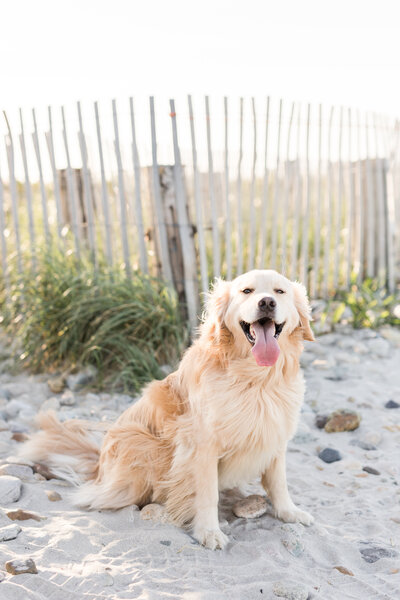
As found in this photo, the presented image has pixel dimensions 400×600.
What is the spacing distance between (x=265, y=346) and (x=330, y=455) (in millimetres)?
1503

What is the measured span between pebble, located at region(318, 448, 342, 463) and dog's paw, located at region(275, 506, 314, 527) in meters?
0.80

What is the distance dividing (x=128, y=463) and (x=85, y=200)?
3.49 m

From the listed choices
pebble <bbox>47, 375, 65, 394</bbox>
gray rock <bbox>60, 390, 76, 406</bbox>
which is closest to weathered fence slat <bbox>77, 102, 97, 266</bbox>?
pebble <bbox>47, 375, 65, 394</bbox>

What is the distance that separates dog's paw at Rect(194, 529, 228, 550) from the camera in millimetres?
2672

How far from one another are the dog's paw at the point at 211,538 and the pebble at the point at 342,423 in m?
1.61

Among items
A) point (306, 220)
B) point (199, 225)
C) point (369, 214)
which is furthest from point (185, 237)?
point (369, 214)

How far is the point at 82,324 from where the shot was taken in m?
4.99

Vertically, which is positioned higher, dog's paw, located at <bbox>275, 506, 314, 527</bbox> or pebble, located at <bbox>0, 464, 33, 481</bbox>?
pebble, located at <bbox>0, 464, 33, 481</bbox>

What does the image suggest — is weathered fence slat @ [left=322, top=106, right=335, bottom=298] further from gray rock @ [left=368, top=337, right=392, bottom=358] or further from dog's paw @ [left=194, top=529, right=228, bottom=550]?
dog's paw @ [left=194, top=529, right=228, bottom=550]

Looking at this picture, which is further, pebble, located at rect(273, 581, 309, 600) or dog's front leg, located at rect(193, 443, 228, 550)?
dog's front leg, located at rect(193, 443, 228, 550)

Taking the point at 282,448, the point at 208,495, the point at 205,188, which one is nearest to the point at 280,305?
the point at 282,448

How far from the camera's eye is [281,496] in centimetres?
296

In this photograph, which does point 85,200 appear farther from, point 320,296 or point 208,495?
point 208,495

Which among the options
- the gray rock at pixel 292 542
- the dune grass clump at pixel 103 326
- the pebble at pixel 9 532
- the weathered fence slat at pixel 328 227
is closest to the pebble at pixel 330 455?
the gray rock at pixel 292 542
